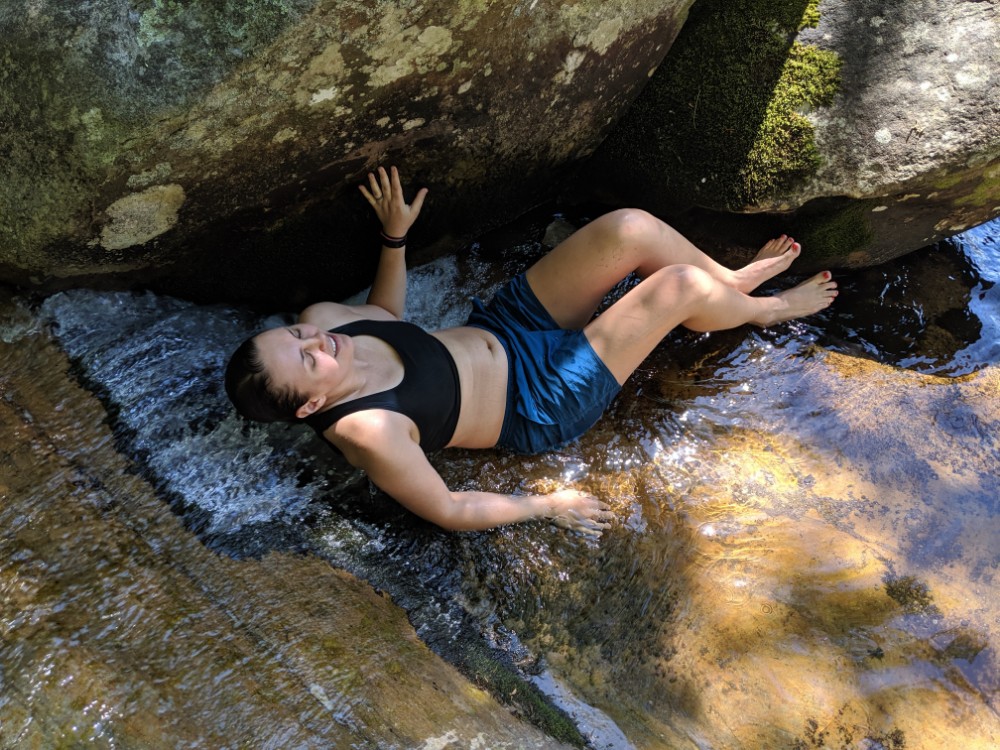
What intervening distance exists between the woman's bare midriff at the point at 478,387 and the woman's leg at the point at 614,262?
1.17 ft

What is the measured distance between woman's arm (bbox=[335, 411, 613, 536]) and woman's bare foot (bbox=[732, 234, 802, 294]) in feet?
3.73

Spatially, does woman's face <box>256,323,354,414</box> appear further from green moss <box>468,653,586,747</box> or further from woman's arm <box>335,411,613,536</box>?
green moss <box>468,653,586,747</box>

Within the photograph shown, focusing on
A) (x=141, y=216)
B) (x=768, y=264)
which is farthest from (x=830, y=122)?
(x=141, y=216)

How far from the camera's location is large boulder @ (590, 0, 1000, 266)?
8.84ft

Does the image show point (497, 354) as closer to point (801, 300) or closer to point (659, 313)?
point (659, 313)

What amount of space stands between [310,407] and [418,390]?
1.21 ft

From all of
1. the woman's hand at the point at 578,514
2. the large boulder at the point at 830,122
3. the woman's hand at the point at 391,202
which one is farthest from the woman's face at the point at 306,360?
the large boulder at the point at 830,122

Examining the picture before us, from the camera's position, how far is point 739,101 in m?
2.90

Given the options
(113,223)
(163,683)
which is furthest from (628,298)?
(163,683)

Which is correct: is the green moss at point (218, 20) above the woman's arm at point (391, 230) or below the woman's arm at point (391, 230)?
above

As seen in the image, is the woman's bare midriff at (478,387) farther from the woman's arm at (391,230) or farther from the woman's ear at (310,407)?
the woman's ear at (310,407)

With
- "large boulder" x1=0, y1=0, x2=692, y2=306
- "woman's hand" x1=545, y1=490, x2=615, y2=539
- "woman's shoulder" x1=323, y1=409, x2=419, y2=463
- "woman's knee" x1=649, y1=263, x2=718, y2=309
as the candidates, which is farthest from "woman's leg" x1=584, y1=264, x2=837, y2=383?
"woman's shoulder" x1=323, y1=409, x2=419, y2=463

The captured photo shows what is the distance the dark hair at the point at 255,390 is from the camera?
2.37 metres

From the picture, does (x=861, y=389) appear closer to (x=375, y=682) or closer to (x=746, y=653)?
(x=746, y=653)
